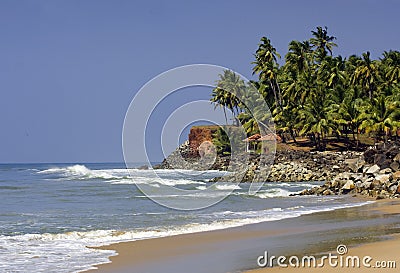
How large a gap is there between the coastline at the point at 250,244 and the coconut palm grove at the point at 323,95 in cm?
3506

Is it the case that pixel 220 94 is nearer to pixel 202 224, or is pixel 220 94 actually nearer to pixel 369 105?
pixel 369 105

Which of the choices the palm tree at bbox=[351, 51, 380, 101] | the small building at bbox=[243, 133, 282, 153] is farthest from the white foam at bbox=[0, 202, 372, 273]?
the palm tree at bbox=[351, 51, 380, 101]

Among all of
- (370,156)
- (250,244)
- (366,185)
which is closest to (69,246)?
(250,244)

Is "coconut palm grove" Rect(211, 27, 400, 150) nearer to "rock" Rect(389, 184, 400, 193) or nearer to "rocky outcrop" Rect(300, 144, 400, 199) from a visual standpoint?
"rocky outcrop" Rect(300, 144, 400, 199)

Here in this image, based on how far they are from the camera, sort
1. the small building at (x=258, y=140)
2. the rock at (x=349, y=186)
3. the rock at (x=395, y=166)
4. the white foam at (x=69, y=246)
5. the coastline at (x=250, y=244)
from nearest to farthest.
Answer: the coastline at (x=250, y=244) < the white foam at (x=69, y=246) < the rock at (x=349, y=186) < the rock at (x=395, y=166) < the small building at (x=258, y=140)

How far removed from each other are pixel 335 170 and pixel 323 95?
18.2 m

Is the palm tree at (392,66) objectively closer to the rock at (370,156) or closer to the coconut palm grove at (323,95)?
the coconut palm grove at (323,95)

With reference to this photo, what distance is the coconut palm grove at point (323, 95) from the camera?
168ft

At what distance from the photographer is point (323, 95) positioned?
59.4 metres

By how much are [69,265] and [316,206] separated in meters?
13.4

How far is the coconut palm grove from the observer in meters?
51.1

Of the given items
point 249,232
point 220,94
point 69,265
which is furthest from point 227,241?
point 220,94

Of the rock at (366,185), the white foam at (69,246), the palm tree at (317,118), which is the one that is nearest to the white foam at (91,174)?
the palm tree at (317,118)

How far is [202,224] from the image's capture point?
1611cm
